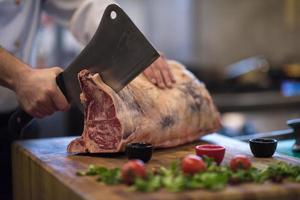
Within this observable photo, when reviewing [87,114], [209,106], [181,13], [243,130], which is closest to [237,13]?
[181,13]

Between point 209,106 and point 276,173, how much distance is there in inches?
31.8

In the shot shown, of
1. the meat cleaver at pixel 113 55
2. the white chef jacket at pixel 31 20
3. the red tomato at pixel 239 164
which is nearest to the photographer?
the red tomato at pixel 239 164

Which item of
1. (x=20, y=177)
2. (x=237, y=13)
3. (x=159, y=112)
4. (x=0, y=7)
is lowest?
(x=20, y=177)

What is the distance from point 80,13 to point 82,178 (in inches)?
42.6

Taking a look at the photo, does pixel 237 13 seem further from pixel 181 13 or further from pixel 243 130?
pixel 243 130

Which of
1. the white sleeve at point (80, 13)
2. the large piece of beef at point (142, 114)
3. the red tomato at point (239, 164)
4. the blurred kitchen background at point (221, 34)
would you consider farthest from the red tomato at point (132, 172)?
the blurred kitchen background at point (221, 34)

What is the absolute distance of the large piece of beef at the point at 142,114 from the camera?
6.34 ft

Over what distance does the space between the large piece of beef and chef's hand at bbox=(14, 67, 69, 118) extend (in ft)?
0.28

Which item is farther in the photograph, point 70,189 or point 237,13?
point 237,13

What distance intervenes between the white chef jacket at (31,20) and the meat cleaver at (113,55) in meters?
0.43

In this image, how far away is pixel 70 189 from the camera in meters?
1.51

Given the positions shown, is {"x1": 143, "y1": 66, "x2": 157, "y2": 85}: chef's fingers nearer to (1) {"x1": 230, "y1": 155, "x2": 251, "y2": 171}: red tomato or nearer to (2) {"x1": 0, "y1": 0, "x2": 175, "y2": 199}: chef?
(2) {"x1": 0, "y1": 0, "x2": 175, "y2": 199}: chef

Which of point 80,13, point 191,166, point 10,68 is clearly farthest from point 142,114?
point 80,13

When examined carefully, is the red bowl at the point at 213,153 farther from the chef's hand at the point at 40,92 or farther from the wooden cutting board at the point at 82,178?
the chef's hand at the point at 40,92
